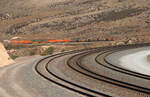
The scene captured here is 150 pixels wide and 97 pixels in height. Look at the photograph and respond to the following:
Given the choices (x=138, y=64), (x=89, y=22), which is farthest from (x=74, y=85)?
(x=89, y=22)

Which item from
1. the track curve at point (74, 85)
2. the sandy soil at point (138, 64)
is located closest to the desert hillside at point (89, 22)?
the sandy soil at point (138, 64)

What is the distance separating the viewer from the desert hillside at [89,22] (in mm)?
61947

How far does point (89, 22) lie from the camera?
7356 centimetres

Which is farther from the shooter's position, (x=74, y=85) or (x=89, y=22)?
(x=89, y=22)

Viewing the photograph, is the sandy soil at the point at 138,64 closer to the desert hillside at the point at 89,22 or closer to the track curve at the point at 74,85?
the track curve at the point at 74,85

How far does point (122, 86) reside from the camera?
1220 cm

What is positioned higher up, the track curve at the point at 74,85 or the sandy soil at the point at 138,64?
the track curve at the point at 74,85

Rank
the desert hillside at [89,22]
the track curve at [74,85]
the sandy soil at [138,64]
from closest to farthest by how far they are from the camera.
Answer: the track curve at [74,85] → the sandy soil at [138,64] → the desert hillside at [89,22]

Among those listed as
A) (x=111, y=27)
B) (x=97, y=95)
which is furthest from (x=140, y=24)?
(x=97, y=95)

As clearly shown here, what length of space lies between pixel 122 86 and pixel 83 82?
2445 millimetres

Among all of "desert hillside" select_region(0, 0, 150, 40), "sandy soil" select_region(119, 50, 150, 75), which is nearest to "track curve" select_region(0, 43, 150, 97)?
"sandy soil" select_region(119, 50, 150, 75)

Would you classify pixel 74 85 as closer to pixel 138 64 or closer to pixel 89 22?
pixel 138 64

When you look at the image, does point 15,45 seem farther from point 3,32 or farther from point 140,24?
point 140,24

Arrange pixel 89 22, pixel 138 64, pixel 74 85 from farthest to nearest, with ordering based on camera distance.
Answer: pixel 89 22 → pixel 138 64 → pixel 74 85
